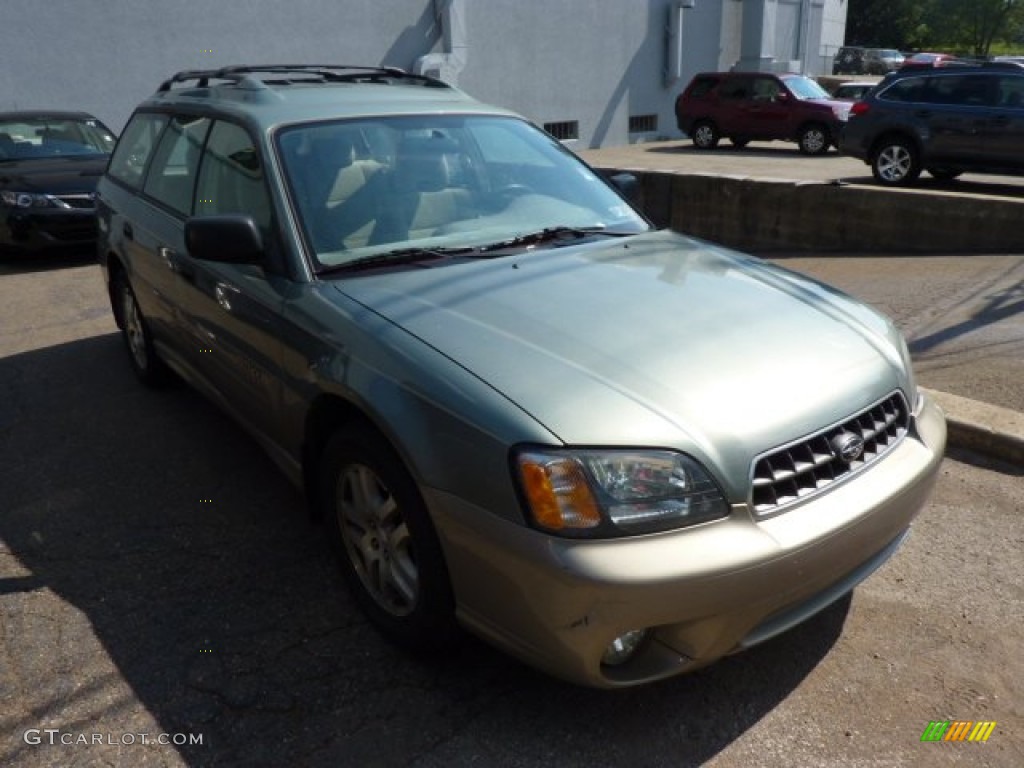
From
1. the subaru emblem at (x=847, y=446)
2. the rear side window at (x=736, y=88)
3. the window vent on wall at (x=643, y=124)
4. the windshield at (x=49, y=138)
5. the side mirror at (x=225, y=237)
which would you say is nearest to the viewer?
the subaru emblem at (x=847, y=446)

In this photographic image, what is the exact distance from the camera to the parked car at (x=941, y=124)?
1105 centimetres

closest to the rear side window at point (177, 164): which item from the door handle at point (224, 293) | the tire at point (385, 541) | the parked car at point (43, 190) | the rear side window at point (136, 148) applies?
the rear side window at point (136, 148)

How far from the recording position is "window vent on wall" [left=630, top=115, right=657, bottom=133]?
73.9 feet

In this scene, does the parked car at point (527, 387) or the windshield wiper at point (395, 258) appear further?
the windshield wiper at point (395, 258)

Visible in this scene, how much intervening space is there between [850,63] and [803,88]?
27092 mm

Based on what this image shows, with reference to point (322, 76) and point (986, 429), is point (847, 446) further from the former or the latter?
point (322, 76)

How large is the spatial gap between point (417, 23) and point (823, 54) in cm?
2549

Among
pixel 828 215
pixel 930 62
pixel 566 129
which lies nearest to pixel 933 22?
pixel 930 62

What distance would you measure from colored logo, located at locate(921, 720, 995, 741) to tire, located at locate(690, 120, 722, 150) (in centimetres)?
1908

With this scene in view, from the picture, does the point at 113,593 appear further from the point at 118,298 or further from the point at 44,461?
the point at 118,298

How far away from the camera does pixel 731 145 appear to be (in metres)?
20.9

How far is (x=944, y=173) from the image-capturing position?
1209cm

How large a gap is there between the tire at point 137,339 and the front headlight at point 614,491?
3.48 metres

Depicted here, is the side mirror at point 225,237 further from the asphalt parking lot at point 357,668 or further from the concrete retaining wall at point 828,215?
the concrete retaining wall at point 828,215
